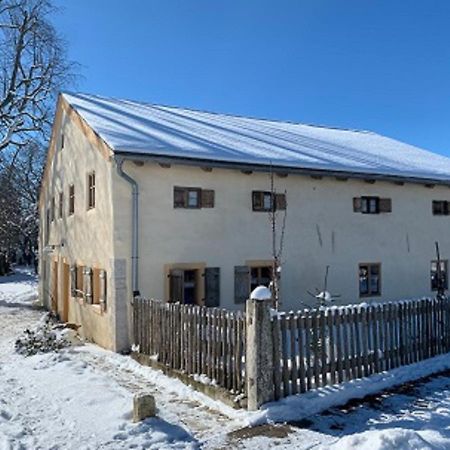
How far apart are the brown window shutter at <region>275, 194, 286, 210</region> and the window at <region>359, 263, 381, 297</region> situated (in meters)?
3.46

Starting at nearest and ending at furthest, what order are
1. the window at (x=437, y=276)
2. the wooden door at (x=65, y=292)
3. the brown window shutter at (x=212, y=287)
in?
the brown window shutter at (x=212, y=287) → the wooden door at (x=65, y=292) → the window at (x=437, y=276)

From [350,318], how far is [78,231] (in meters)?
9.30

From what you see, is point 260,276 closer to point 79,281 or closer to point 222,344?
point 79,281

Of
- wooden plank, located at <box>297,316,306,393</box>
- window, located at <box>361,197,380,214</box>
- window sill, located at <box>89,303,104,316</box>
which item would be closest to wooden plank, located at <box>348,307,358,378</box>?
wooden plank, located at <box>297,316,306,393</box>

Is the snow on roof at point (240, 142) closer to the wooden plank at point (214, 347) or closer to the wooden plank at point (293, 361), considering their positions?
the wooden plank at point (214, 347)

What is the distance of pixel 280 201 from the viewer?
13.3 metres

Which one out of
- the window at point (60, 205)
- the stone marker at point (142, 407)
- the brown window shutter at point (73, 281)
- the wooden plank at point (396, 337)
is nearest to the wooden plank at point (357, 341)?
the wooden plank at point (396, 337)

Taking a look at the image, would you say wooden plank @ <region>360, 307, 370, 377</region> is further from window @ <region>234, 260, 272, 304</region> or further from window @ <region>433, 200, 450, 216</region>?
window @ <region>433, 200, 450, 216</region>

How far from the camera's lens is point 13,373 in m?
9.21

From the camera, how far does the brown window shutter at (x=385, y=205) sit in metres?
15.1

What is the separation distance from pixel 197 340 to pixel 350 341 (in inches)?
99.6

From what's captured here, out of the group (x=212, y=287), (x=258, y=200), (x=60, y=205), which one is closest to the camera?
(x=212, y=287)

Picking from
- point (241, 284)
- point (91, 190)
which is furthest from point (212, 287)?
point (91, 190)

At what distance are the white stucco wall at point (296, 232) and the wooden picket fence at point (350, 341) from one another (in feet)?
15.7
